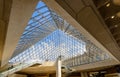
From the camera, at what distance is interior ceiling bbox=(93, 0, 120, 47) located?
20.3 feet

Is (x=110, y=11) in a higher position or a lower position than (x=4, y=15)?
higher

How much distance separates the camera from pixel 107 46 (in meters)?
10.3

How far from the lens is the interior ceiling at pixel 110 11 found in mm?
6187

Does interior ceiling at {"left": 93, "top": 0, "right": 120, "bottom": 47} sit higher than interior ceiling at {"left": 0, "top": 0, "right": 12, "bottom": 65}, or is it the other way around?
interior ceiling at {"left": 93, "top": 0, "right": 120, "bottom": 47}

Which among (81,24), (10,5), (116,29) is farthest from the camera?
(116,29)

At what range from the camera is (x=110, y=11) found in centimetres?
696

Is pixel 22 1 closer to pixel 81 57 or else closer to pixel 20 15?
pixel 20 15

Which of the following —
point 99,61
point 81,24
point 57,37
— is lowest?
point 81,24

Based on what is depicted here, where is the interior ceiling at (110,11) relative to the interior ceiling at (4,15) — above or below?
above

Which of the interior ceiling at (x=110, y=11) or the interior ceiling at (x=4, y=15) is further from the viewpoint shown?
the interior ceiling at (x=110, y=11)

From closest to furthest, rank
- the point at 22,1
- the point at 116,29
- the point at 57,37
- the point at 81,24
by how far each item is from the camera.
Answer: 1. the point at 22,1
2. the point at 81,24
3. the point at 116,29
4. the point at 57,37

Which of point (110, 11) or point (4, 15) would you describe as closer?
point (4, 15)

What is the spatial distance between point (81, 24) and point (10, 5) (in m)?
2.70

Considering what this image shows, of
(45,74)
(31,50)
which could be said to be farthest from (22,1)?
(31,50)
